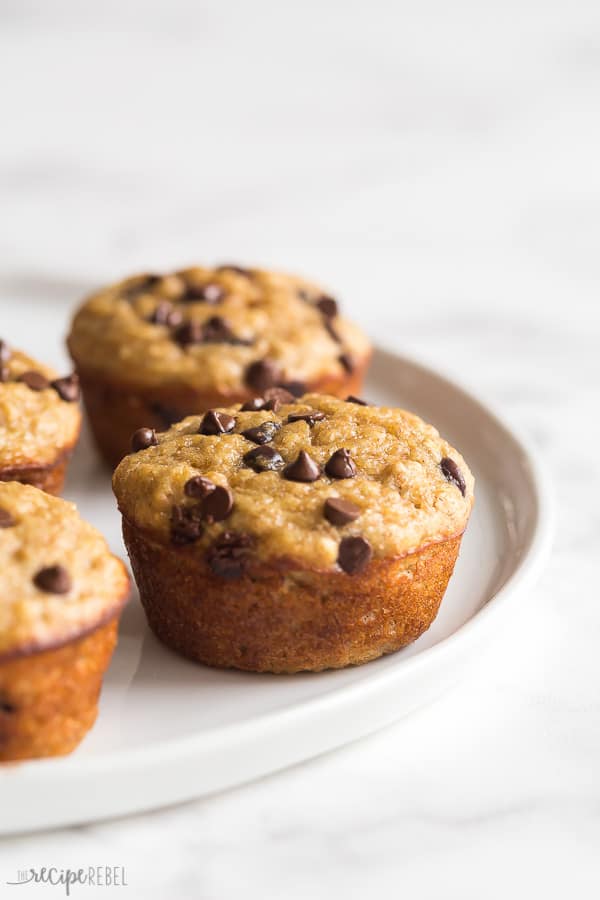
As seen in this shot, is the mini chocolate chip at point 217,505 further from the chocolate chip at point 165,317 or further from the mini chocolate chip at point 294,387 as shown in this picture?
the chocolate chip at point 165,317

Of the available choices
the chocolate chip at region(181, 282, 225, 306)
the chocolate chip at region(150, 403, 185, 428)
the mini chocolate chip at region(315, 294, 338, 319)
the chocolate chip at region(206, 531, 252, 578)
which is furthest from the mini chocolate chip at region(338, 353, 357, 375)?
the chocolate chip at region(206, 531, 252, 578)

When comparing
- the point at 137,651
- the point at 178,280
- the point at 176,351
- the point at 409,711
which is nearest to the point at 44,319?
the point at 178,280

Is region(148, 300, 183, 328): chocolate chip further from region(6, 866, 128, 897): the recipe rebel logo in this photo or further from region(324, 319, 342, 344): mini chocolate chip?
region(6, 866, 128, 897): the recipe rebel logo

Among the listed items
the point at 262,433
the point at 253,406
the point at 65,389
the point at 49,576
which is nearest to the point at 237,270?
the point at 65,389

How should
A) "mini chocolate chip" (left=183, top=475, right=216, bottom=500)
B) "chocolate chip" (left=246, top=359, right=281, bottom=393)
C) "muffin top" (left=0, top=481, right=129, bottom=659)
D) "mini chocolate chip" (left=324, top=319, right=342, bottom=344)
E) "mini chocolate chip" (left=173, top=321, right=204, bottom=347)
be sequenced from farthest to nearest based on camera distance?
"mini chocolate chip" (left=324, top=319, right=342, bottom=344)
"mini chocolate chip" (left=173, top=321, right=204, bottom=347)
"chocolate chip" (left=246, top=359, right=281, bottom=393)
"mini chocolate chip" (left=183, top=475, right=216, bottom=500)
"muffin top" (left=0, top=481, right=129, bottom=659)

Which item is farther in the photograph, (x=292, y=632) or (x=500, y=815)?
(x=292, y=632)

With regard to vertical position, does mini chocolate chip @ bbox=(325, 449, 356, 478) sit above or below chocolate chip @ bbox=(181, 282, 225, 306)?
above

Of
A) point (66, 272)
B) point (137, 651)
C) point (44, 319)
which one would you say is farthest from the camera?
point (66, 272)

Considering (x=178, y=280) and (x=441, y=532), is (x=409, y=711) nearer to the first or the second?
(x=441, y=532)
